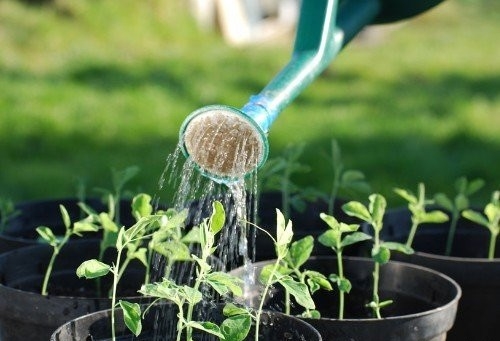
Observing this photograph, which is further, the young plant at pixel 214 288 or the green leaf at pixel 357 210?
the green leaf at pixel 357 210

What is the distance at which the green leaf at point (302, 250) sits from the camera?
6.79 ft

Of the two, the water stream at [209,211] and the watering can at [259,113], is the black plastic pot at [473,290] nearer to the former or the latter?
the water stream at [209,211]

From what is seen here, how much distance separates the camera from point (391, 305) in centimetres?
232

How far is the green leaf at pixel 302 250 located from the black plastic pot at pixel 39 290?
1.03 ft

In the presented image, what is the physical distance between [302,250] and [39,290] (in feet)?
2.19

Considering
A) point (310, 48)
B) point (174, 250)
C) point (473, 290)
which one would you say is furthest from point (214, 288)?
point (473, 290)

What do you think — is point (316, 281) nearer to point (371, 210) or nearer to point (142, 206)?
point (371, 210)

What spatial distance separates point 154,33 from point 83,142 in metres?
2.11

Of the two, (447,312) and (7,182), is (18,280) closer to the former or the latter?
(447,312)

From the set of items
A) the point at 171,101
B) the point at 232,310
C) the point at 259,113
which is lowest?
the point at 171,101

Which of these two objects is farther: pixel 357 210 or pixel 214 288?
pixel 357 210

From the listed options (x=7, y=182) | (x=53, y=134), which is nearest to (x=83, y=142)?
(x=53, y=134)

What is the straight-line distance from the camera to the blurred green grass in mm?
5660

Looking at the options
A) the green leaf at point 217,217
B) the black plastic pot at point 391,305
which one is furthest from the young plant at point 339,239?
the green leaf at point 217,217
